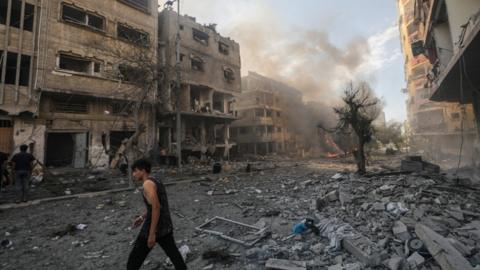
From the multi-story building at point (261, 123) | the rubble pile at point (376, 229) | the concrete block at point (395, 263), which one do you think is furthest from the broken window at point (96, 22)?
the multi-story building at point (261, 123)

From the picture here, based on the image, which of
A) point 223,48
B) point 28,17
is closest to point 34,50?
point 28,17

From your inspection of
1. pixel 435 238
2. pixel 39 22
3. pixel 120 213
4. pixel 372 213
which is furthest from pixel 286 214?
pixel 39 22

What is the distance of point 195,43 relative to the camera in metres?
23.2

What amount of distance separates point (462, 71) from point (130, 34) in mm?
20073

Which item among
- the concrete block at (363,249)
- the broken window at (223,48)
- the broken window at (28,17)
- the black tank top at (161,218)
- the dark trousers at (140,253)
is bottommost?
the concrete block at (363,249)

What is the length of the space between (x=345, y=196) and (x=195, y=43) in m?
20.9

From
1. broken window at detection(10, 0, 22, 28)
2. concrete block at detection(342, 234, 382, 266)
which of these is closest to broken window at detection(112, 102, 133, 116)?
broken window at detection(10, 0, 22, 28)

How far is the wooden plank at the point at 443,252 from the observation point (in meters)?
2.85

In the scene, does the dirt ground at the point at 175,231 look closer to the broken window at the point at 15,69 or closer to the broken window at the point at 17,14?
the broken window at the point at 15,69

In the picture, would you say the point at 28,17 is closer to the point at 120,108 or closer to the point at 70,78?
the point at 70,78

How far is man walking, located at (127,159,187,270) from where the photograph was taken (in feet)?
9.07

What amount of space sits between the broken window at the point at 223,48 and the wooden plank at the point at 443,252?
2544 cm

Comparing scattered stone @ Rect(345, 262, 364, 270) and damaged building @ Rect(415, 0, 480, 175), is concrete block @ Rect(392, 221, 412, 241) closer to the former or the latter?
scattered stone @ Rect(345, 262, 364, 270)

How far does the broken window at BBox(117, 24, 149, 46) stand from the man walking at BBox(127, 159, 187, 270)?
17423 mm
